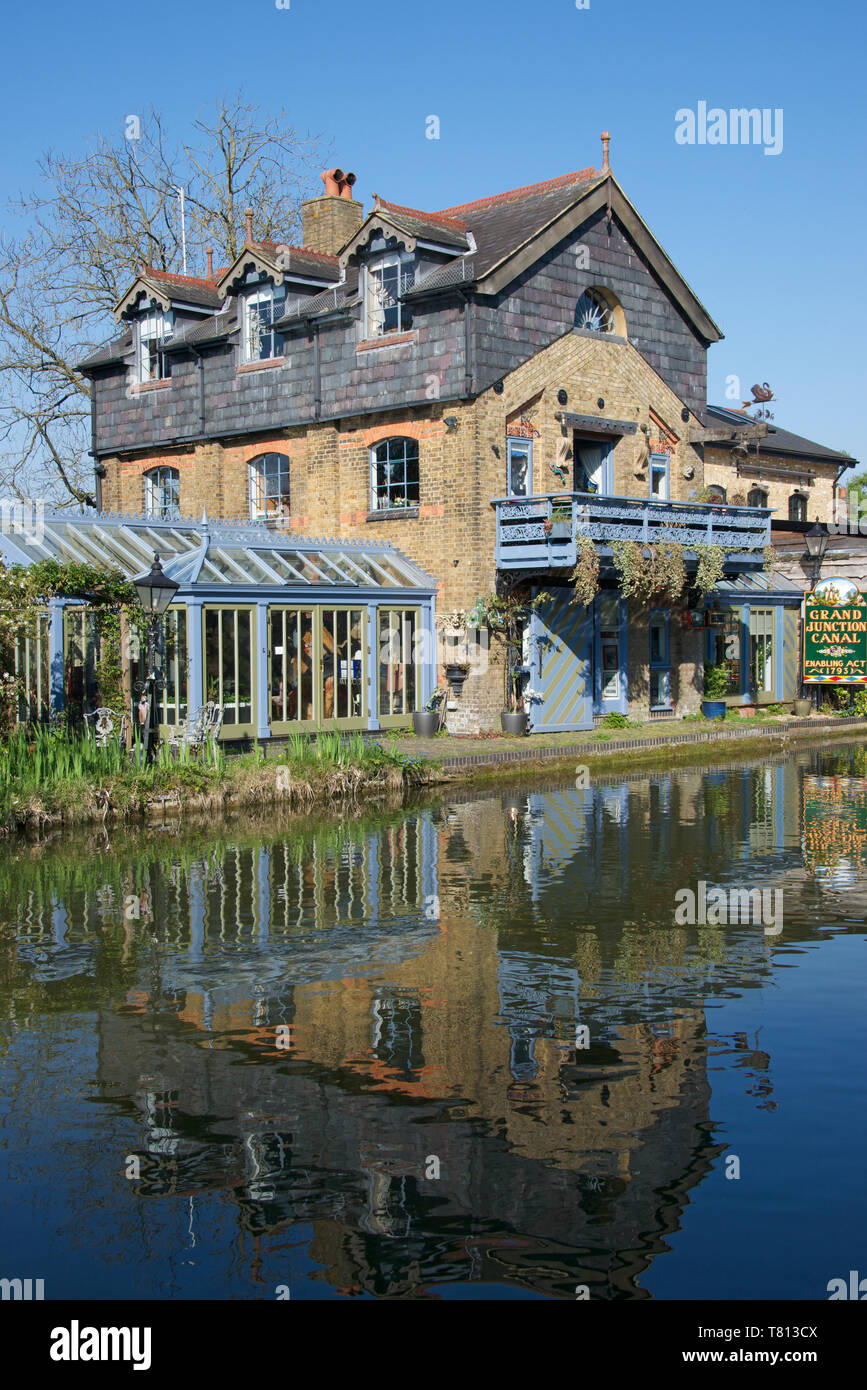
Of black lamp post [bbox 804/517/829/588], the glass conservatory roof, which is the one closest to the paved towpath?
the glass conservatory roof

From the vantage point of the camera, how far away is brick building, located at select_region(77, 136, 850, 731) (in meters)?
23.8

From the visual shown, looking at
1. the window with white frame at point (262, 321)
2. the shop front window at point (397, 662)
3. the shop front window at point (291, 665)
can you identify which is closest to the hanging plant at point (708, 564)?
the shop front window at point (397, 662)

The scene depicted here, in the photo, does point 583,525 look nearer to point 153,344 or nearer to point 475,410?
point 475,410

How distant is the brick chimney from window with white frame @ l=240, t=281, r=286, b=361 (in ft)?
5.46

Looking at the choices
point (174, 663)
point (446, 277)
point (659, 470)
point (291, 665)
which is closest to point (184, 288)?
point (446, 277)

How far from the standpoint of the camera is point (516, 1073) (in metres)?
6.86

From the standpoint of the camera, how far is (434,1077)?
6820 millimetres

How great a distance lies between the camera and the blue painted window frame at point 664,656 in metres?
27.5

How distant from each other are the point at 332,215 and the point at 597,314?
6291 millimetres

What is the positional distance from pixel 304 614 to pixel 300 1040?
15122 mm

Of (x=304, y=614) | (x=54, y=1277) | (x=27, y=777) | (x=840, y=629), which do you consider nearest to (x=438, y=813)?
(x=27, y=777)

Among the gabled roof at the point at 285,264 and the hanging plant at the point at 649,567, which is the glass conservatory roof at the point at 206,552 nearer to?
the hanging plant at the point at 649,567

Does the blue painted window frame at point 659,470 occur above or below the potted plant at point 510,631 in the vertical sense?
above

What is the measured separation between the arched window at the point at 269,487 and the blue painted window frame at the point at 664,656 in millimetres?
7947
